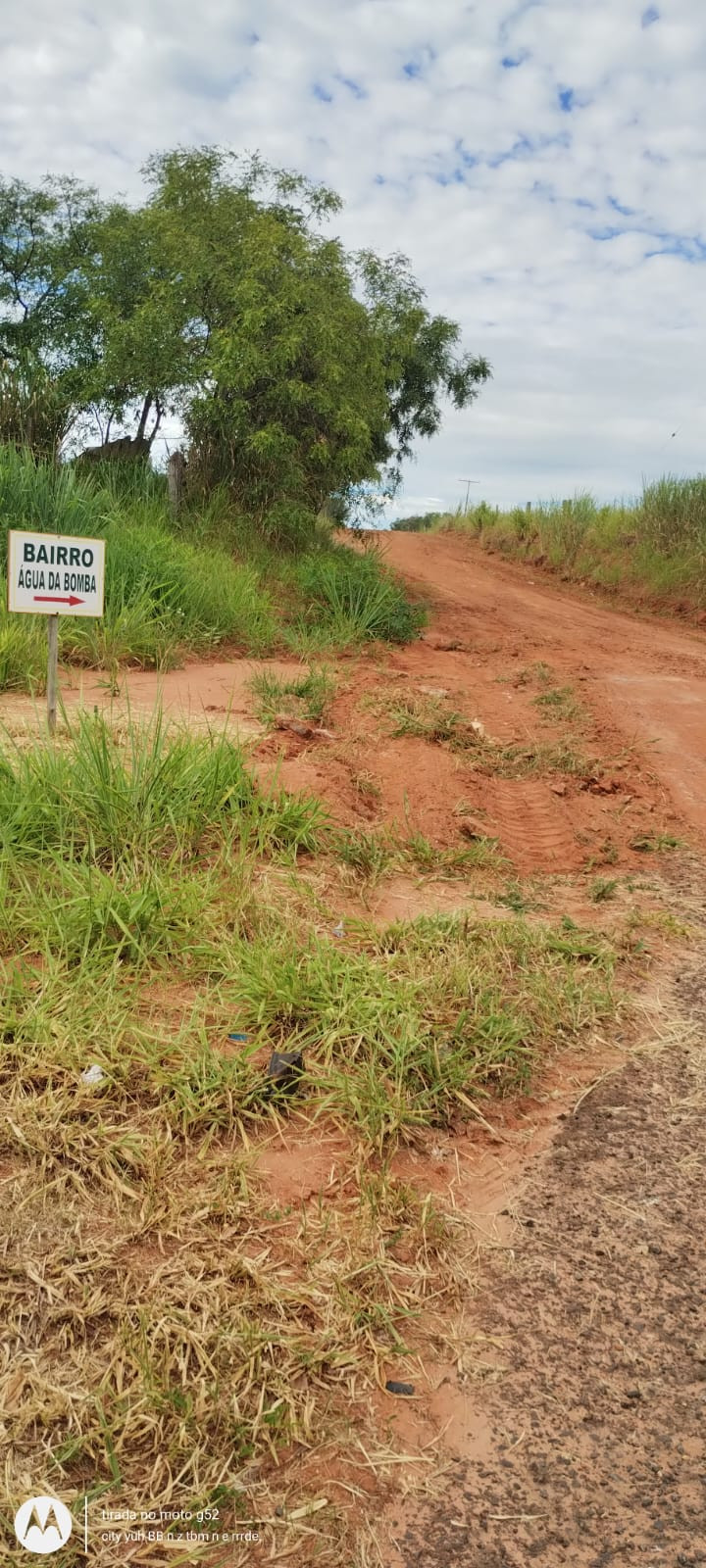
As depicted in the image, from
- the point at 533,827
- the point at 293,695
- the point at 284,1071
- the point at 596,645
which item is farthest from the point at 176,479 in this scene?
the point at 284,1071

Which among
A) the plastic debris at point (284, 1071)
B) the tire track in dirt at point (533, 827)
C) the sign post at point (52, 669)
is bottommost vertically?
the plastic debris at point (284, 1071)

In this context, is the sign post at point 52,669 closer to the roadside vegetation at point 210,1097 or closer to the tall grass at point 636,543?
the roadside vegetation at point 210,1097

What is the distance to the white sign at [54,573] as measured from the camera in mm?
4164

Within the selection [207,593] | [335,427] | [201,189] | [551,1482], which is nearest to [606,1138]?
[551,1482]

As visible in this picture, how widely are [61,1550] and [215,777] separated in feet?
8.84


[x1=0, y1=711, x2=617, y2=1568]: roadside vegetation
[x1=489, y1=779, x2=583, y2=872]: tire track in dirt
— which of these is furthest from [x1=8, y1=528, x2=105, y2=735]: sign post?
[x1=489, y1=779, x2=583, y2=872]: tire track in dirt

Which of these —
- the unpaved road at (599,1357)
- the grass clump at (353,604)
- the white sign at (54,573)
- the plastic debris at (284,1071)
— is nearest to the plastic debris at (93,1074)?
the plastic debris at (284,1071)

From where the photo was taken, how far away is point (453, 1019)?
9.94 ft

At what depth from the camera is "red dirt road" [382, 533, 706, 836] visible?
21.0 feet

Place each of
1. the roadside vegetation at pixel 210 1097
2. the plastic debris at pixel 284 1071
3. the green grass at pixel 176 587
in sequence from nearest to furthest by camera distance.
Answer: the roadside vegetation at pixel 210 1097 → the plastic debris at pixel 284 1071 → the green grass at pixel 176 587

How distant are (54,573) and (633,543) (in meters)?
12.1

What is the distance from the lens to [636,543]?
14930 mm

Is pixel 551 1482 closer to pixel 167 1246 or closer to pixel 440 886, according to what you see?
pixel 167 1246

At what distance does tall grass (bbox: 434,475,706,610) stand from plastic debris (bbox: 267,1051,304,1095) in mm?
11542
